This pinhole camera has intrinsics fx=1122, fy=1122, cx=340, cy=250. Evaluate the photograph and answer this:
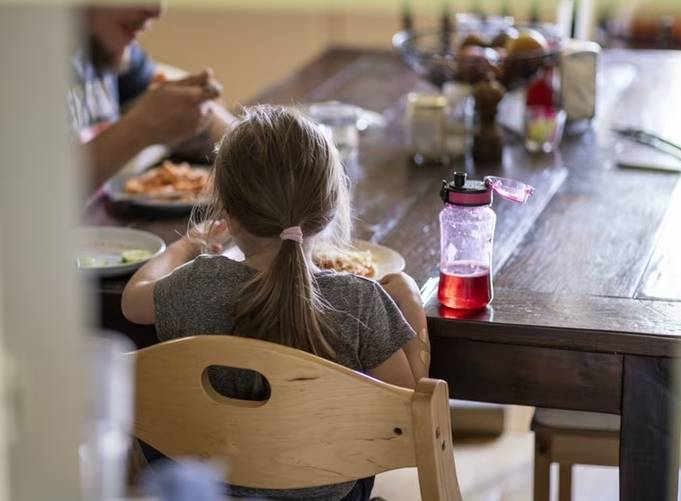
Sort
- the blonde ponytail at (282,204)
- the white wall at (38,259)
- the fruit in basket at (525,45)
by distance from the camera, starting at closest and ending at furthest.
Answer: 1. the white wall at (38,259)
2. the blonde ponytail at (282,204)
3. the fruit in basket at (525,45)

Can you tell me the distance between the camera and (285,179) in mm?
1344

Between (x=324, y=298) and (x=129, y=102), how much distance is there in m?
1.52

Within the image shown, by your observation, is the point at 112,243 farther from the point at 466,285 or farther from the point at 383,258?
the point at 466,285

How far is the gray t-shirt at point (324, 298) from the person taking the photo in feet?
4.47

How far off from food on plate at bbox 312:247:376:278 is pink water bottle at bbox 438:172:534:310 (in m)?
0.12

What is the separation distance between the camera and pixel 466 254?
1.49m

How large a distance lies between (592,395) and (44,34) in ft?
3.78

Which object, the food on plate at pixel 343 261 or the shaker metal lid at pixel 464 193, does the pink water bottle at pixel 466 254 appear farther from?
the food on plate at pixel 343 261

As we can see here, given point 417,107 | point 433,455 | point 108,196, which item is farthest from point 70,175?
point 417,107

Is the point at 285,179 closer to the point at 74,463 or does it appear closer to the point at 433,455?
the point at 433,455

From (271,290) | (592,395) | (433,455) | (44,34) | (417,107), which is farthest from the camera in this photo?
(417,107)

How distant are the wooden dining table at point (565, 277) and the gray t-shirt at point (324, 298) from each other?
0.38 feet

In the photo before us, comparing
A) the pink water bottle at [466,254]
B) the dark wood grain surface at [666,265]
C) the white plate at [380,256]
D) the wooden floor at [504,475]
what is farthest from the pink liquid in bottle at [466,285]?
the wooden floor at [504,475]

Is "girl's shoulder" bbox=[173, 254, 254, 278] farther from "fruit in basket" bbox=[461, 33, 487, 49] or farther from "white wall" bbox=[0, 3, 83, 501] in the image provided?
"fruit in basket" bbox=[461, 33, 487, 49]
